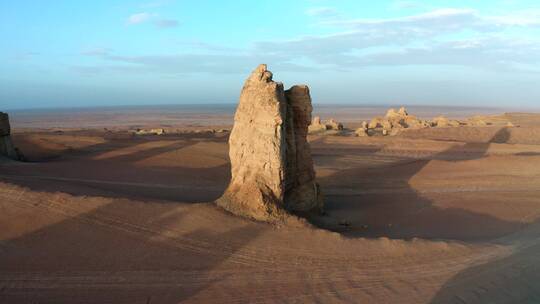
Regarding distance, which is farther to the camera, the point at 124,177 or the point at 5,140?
the point at 5,140

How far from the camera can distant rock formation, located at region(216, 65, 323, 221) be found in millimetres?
9406

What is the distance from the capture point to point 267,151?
374 inches

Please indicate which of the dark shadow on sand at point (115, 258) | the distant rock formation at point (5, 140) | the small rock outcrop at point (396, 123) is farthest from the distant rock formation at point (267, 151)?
the small rock outcrop at point (396, 123)

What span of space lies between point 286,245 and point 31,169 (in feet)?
38.3

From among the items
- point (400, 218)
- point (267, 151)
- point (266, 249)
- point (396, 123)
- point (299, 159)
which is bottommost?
point (400, 218)

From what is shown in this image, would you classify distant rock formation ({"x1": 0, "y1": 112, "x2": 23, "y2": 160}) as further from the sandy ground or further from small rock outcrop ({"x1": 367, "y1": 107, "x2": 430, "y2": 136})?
small rock outcrop ({"x1": 367, "y1": 107, "x2": 430, "y2": 136})

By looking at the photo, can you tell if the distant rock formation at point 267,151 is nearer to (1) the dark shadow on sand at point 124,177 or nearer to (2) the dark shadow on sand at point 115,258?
(2) the dark shadow on sand at point 115,258

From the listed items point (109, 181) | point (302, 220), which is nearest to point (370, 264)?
point (302, 220)

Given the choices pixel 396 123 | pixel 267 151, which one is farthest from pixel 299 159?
pixel 396 123

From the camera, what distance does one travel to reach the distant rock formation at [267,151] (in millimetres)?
9406

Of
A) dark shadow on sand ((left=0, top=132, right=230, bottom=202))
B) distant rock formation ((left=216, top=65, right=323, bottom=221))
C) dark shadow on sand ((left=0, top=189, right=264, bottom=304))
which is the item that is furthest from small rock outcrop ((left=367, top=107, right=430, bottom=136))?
dark shadow on sand ((left=0, top=189, right=264, bottom=304))

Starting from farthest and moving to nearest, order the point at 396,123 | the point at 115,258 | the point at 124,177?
the point at 396,123 < the point at 124,177 < the point at 115,258

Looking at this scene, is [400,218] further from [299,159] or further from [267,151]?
[267,151]

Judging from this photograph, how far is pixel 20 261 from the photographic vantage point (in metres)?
7.02
